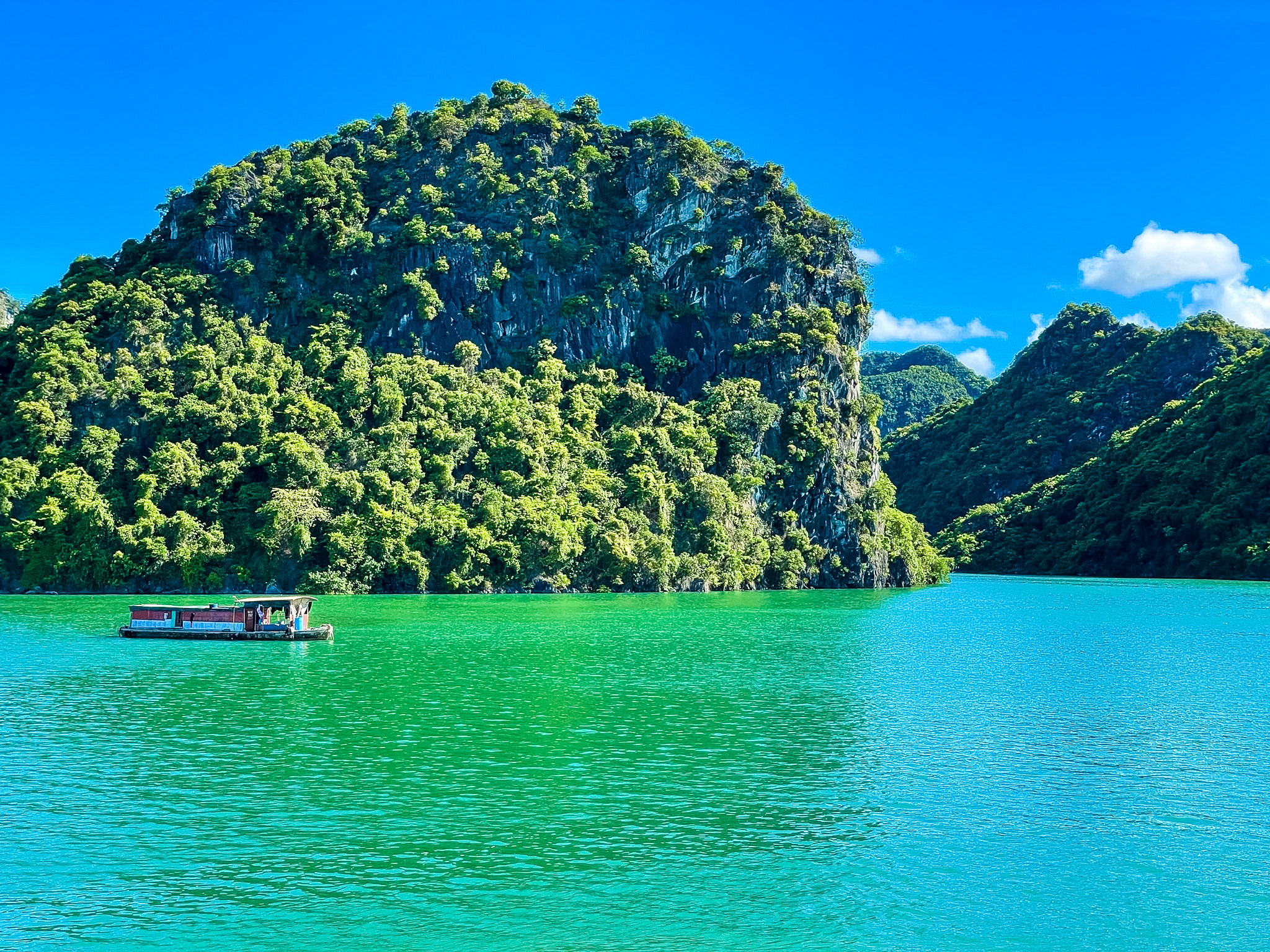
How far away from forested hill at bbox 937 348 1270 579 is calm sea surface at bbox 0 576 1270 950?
253 ft

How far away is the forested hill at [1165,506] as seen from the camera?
366 ft

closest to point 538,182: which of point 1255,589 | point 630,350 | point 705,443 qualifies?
point 630,350

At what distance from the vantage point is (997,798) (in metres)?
Result: 22.0

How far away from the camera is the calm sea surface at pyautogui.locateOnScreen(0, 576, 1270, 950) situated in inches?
612

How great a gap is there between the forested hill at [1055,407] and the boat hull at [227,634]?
127 m

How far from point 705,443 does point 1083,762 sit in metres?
73.0

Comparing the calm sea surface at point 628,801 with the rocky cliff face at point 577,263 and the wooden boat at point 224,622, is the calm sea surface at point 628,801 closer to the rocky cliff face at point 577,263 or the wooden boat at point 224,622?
the wooden boat at point 224,622

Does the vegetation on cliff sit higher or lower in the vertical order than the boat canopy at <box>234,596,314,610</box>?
higher

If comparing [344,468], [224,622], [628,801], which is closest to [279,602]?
[224,622]

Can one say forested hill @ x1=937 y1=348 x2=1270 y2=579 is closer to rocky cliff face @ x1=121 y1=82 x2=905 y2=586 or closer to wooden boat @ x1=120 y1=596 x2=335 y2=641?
rocky cliff face @ x1=121 y1=82 x2=905 y2=586

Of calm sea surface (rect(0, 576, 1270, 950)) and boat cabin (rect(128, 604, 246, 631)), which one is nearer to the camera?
calm sea surface (rect(0, 576, 1270, 950))

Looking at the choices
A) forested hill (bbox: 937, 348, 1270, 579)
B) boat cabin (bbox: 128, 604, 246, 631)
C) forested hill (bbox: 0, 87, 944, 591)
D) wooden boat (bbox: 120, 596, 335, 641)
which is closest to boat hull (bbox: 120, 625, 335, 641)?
wooden boat (bbox: 120, 596, 335, 641)

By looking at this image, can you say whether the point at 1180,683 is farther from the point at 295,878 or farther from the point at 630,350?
the point at 630,350

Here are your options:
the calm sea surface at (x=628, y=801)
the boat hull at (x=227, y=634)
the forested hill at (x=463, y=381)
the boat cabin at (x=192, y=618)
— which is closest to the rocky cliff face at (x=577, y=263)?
the forested hill at (x=463, y=381)
